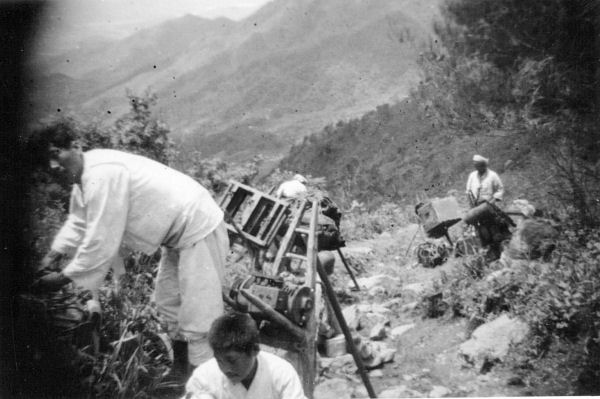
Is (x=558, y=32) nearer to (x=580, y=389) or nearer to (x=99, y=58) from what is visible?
(x=580, y=389)

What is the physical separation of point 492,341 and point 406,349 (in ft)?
2.98

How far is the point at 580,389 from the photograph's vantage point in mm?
3006

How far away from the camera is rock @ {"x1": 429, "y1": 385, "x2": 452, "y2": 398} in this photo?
357 centimetres

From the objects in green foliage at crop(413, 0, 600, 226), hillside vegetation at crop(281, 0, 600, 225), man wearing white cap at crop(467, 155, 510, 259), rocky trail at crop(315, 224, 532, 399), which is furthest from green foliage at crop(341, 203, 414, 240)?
green foliage at crop(413, 0, 600, 226)

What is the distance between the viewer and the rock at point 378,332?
4.73m

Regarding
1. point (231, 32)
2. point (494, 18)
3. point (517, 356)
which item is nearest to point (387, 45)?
point (231, 32)

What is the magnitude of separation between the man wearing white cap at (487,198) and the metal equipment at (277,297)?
3.71 metres

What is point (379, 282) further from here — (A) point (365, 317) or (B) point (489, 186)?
(B) point (489, 186)

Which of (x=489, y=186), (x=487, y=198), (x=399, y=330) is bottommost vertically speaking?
(x=399, y=330)

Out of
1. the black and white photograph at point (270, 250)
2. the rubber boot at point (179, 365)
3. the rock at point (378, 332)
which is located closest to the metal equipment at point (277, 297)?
the black and white photograph at point (270, 250)

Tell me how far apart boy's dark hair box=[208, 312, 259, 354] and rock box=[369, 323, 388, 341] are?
300 cm

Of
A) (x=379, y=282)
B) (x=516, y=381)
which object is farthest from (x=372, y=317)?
(x=516, y=381)

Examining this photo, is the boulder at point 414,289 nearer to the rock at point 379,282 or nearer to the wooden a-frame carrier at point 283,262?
the rock at point 379,282

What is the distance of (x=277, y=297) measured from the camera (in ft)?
8.38
